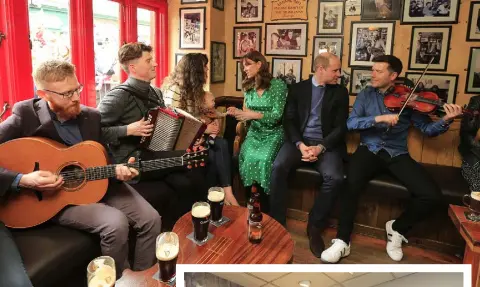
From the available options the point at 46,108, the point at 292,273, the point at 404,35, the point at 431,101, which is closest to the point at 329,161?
the point at 431,101

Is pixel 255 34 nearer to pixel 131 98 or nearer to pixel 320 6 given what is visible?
pixel 320 6

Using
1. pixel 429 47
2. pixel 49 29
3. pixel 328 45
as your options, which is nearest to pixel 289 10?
pixel 328 45

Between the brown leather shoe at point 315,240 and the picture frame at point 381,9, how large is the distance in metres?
1.95

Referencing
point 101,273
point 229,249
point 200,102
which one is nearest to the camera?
point 101,273

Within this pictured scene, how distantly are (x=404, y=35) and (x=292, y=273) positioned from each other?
10.6ft

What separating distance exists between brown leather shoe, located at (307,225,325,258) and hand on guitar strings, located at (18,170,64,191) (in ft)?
5.89

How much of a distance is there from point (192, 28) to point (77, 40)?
4.28ft

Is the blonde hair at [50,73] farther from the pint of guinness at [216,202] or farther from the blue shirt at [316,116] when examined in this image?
the blue shirt at [316,116]

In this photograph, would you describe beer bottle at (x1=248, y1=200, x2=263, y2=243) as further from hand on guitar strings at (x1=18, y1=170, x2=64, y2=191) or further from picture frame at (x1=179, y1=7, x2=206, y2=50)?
picture frame at (x1=179, y1=7, x2=206, y2=50)

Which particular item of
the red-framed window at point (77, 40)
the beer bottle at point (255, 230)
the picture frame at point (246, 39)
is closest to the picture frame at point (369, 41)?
the picture frame at point (246, 39)

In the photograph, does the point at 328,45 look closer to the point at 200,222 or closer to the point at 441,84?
the point at 441,84

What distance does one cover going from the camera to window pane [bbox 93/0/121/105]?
9.79 ft

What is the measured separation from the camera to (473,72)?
307 cm

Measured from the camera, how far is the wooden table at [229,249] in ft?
5.03
